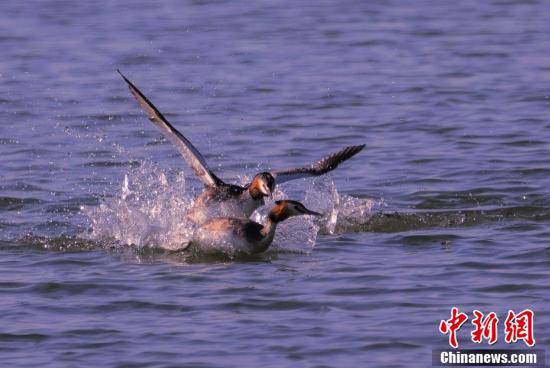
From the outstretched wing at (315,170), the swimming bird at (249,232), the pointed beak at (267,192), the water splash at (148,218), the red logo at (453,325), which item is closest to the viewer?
the red logo at (453,325)

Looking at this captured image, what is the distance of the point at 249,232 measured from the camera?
12781mm

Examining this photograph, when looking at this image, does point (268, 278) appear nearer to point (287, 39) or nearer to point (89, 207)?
point (89, 207)

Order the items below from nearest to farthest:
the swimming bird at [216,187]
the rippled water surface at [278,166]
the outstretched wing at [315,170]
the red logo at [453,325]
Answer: the red logo at [453,325], the rippled water surface at [278,166], the swimming bird at [216,187], the outstretched wing at [315,170]

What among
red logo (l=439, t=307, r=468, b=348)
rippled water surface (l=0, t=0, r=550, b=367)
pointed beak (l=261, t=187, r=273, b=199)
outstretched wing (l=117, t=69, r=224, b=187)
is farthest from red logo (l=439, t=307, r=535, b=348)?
outstretched wing (l=117, t=69, r=224, b=187)

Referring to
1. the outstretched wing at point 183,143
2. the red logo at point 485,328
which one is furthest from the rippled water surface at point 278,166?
the outstretched wing at point 183,143

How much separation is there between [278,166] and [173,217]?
3.92 meters

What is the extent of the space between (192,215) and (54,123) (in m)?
6.92

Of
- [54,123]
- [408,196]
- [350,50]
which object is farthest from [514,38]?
[408,196]

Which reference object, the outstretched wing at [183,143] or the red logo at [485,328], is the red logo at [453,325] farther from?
the outstretched wing at [183,143]

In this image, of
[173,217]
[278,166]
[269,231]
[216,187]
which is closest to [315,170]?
[216,187]

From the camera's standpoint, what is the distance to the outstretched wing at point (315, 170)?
13.6m

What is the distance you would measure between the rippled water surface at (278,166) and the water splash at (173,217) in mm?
24

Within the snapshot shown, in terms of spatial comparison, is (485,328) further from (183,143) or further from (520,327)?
(183,143)

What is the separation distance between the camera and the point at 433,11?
97.8ft
